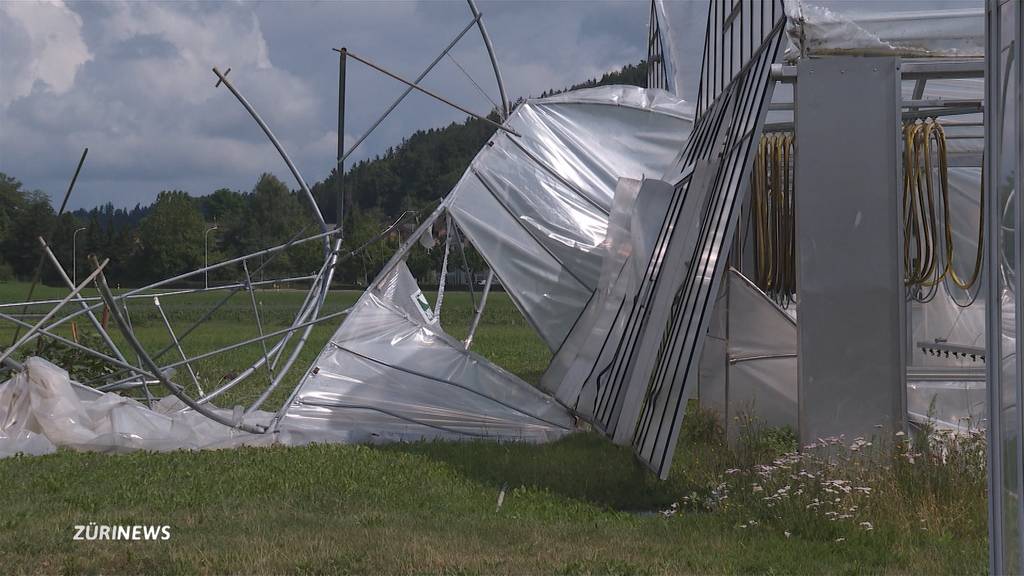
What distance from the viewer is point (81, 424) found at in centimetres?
827

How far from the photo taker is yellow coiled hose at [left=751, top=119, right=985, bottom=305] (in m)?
7.06

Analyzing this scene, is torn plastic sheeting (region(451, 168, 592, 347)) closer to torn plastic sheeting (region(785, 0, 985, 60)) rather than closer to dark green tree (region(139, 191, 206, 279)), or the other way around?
torn plastic sheeting (region(785, 0, 985, 60))

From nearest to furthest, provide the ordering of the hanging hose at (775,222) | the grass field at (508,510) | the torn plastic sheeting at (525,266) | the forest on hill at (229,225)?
the grass field at (508,510)
the hanging hose at (775,222)
the torn plastic sheeting at (525,266)
the forest on hill at (229,225)

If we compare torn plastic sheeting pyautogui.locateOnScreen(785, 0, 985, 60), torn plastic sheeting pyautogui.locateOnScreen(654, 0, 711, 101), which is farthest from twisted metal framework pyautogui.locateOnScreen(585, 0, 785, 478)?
torn plastic sheeting pyautogui.locateOnScreen(654, 0, 711, 101)

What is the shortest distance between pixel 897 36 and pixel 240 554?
4.93 m

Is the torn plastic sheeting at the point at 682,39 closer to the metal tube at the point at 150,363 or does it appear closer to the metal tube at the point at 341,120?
the metal tube at the point at 341,120

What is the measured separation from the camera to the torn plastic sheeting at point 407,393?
8.66 metres

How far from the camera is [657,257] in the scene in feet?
25.8

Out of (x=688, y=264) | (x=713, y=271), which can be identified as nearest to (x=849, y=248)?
(x=713, y=271)

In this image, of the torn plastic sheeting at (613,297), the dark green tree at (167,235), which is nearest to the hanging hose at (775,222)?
the torn plastic sheeting at (613,297)

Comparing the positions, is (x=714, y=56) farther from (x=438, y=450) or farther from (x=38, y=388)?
(x=38, y=388)
